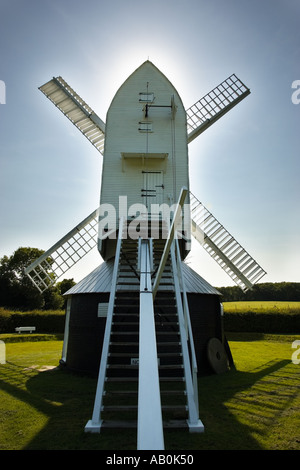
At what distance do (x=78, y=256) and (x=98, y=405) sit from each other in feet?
30.9

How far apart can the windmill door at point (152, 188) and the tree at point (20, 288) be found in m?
35.8

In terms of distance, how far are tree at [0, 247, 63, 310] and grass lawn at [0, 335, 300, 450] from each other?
36.3m

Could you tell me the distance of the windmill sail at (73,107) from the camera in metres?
15.4

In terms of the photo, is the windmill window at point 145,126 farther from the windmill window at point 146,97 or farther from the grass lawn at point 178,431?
the grass lawn at point 178,431

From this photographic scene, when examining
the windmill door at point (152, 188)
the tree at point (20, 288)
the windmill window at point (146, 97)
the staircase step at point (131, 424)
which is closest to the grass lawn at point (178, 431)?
the staircase step at point (131, 424)

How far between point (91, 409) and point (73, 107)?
1467 centimetres

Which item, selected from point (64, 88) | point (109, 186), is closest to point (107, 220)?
point (109, 186)

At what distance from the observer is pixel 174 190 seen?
459 inches

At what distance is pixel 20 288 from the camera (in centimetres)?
4381

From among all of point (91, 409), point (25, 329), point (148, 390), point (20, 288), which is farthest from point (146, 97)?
point (20, 288)

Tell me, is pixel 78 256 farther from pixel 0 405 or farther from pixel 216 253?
pixel 0 405

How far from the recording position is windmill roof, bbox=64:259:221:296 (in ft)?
33.8

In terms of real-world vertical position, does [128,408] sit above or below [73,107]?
below

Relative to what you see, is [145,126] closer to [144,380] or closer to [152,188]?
[152,188]
